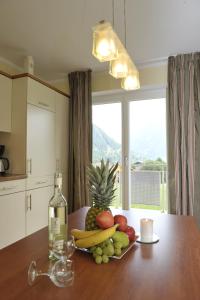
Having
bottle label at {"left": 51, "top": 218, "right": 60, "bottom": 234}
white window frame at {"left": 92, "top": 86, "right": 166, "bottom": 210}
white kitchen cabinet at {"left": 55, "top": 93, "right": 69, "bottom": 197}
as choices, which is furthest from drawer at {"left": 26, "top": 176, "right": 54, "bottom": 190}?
bottle label at {"left": 51, "top": 218, "right": 60, "bottom": 234}

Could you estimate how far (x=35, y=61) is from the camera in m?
3.07

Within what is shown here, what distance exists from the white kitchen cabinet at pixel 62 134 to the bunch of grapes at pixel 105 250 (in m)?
2.39

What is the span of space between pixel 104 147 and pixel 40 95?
4.05 ft

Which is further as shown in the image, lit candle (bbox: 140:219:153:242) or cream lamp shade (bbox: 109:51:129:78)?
cream lamp shade (bbox: 109:51:129:78)

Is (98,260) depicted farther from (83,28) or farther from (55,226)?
(83,28)

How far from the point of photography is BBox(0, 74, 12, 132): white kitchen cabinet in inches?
104

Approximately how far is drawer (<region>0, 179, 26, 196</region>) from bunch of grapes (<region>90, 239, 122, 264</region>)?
5.45ft

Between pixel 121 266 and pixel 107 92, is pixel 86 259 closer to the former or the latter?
pixel 121 266

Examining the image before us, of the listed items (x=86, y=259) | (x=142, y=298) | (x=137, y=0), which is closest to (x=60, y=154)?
(x=137, y=0)

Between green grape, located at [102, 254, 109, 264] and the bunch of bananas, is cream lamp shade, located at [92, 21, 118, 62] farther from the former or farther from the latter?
green grape, located at [102, 254, 109, 264]

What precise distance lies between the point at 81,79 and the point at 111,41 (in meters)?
2.29

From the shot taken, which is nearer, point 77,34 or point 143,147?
point 77,34

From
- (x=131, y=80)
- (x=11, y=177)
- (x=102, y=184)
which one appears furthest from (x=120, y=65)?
(x=11, y=177)

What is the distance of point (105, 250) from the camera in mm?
948
